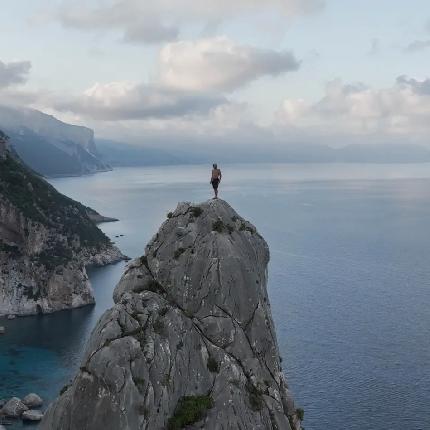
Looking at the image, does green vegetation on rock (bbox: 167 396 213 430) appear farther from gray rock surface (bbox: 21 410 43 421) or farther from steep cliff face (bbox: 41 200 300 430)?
gray rock surface (bbox: 21 410 43 421)

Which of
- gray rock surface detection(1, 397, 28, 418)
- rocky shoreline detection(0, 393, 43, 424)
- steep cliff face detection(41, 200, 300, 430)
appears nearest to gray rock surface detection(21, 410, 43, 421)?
rocky shoreline detection(0, 393, 43, 424)

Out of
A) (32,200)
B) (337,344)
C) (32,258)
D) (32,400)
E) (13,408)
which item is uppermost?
(32,200)

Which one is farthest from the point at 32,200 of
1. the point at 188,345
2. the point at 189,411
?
the point at 189,411

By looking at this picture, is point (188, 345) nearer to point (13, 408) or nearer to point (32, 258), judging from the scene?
point (13, 408)

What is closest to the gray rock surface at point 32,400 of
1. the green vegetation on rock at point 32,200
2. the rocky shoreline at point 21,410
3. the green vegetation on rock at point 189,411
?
the rocky shoreline at point 21,410

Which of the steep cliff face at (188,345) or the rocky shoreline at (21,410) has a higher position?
the steep cliff face at (188,345)

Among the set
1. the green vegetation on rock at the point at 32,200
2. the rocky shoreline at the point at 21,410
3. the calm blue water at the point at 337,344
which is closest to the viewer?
the rocky shoreline at the point at 21,410

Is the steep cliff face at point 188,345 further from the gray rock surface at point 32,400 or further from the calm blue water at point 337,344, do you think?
the gray rock surface at point 32,400
